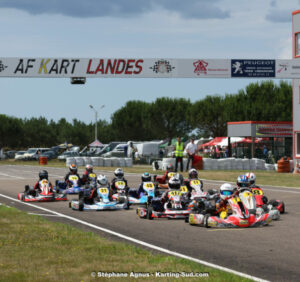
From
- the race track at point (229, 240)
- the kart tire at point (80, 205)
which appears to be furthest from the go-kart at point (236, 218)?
the kart tire at point (80, 205)

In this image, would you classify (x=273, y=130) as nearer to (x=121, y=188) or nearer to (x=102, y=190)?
(x=121, y=188)

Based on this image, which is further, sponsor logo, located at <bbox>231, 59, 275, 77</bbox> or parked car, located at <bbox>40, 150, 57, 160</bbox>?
parked car, located at <bbox>40, 150, 57, 160</bbox>

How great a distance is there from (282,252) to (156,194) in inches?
311

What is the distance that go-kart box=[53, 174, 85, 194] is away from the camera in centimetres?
2050

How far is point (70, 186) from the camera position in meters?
20.7

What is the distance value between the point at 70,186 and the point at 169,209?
772 cm

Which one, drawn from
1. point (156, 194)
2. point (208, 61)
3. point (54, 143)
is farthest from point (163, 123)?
point (156, 194)

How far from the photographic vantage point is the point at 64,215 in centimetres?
1465

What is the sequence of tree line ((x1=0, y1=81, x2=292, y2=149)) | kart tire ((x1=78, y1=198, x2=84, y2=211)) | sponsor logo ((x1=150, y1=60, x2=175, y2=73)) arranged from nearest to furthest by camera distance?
kart tire ((x1=78, y1=198, x2=84, y2=211))
sponsor logo ((x1=150, y1=60, x2=175, y2=73))
tree line ((x1=0, y1=81, x2=292, y2=149))

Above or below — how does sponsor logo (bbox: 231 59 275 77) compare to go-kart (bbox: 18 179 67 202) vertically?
above

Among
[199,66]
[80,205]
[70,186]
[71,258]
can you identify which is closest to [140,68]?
[199,66]

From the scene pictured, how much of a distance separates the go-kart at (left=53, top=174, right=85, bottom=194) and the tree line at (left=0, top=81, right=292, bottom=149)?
2212 inches

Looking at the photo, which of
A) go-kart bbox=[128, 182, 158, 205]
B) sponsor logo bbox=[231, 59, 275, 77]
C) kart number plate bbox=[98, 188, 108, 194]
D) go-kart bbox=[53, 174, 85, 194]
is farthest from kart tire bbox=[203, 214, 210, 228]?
sponsor logo bbox=[231, 59, 275, 77]

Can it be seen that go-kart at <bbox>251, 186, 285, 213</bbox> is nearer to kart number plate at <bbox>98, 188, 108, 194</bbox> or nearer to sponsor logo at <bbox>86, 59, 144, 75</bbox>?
kart number plate at <bbox>98, 188, 108, 194</bbox>
